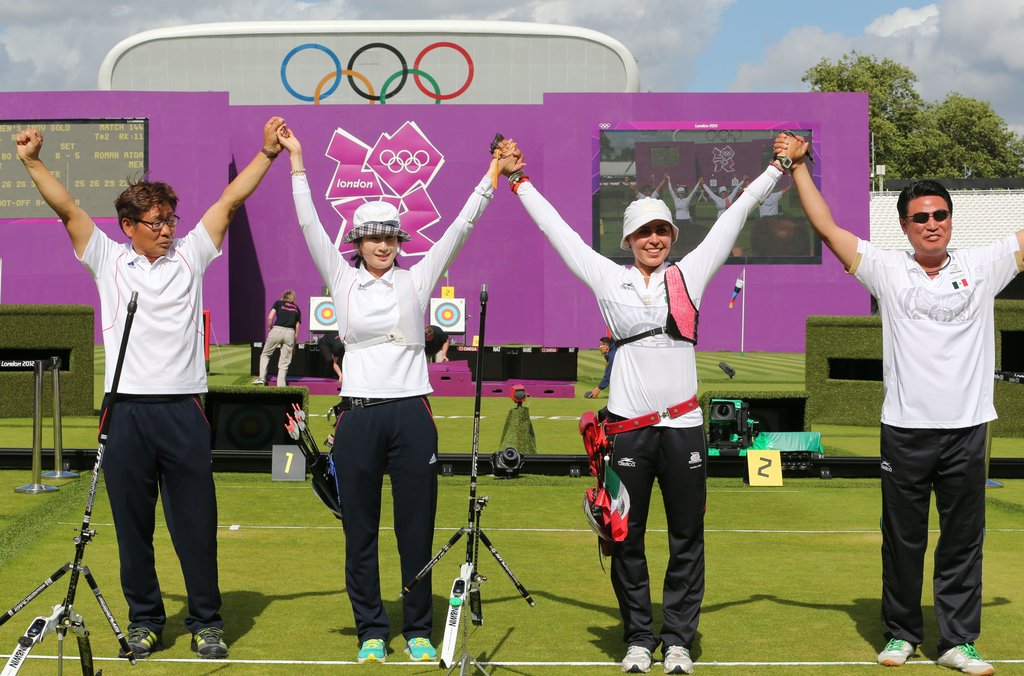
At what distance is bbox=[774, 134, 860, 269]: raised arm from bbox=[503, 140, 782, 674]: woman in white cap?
522mm

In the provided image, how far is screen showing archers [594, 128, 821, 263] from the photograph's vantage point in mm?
31094

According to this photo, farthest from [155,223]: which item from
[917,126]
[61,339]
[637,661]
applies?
[917,126]

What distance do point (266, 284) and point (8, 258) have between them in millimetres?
6392

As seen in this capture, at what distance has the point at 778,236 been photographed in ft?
103

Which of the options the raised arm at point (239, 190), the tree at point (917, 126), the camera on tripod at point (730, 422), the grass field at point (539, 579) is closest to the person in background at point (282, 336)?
the grass field at point (539, 579)

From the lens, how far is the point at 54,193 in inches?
196

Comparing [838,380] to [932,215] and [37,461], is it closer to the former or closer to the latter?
[37,461]

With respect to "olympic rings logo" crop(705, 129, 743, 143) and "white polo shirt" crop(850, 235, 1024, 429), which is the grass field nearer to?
"white polo shirt" crop(850, 235, 1024, 429)

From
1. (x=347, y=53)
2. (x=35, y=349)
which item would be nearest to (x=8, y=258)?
(x=347, y=53)

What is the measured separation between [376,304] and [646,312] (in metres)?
1.06

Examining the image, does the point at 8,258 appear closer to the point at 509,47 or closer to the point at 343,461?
the point at 509,47

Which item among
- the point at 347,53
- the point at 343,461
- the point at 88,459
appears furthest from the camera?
the point at 347,53

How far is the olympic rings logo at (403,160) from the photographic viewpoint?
32.5 meters

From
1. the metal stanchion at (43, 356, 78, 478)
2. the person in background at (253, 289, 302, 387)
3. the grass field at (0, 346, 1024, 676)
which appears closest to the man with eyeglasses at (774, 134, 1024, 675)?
the grass field at (0, 346, 1024, 676)
